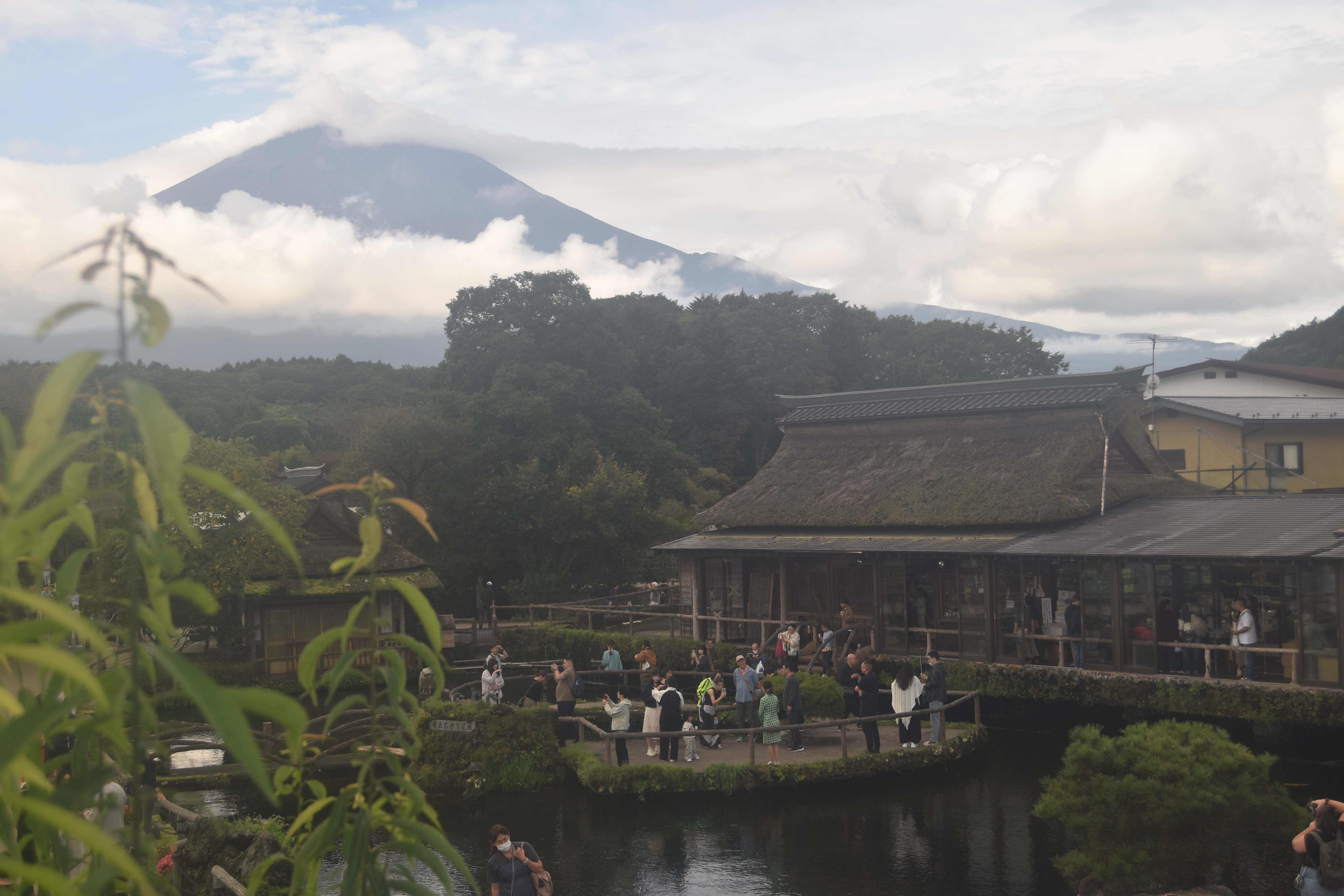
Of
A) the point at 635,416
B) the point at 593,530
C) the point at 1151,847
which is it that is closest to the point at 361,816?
the point at 1151,847

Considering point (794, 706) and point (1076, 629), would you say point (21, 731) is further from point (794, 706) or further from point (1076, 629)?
point (1076, 629)

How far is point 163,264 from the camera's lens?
2260 mm

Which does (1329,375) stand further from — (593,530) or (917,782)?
(917,782)

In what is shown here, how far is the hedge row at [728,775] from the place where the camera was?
17516mm

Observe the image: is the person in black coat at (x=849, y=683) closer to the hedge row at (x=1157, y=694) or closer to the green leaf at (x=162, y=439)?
the hedge row at (x=1157, y=694)

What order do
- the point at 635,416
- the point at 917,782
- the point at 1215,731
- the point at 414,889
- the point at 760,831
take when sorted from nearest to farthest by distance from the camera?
the point at 414,889 → the point at 1215,731 → the point at 760,831 → the point at 917,782 → the point at 635,416

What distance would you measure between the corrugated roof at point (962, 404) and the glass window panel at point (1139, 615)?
683 centimetres

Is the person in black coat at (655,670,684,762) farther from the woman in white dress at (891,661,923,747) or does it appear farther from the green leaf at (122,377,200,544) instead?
the green leaf at (122,377,200,544)

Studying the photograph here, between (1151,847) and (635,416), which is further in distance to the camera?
(635,416)

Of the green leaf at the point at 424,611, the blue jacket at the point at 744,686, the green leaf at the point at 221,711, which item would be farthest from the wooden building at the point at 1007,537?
the green leaf at the point at 221,711

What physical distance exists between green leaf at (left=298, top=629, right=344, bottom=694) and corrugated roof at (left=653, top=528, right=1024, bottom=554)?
22568 mm

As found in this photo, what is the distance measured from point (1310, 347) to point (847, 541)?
48577 mm

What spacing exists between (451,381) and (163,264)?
49.6 metres

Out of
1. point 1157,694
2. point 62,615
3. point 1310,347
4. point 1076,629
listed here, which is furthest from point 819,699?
point 1310,347
